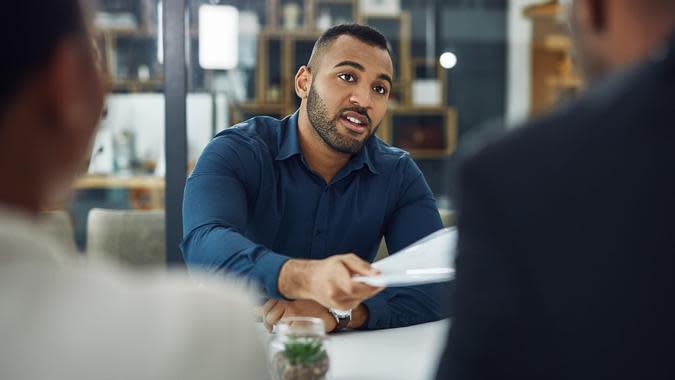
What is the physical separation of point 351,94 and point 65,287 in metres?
1.95

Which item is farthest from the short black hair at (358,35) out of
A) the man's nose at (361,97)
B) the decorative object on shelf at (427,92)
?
the decorative object on shelf at (427,92)

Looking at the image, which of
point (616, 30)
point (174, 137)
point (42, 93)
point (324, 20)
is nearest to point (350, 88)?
→ point (174, 137)

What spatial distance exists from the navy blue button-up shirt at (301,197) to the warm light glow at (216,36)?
1.74m

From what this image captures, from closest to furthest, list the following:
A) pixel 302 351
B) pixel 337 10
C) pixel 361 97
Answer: pixel 302 351 → pixel 361 97 → pixel 337 10

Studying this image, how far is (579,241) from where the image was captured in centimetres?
59

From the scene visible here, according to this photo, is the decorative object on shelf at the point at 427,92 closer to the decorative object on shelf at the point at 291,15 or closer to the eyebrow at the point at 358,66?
the decorative object on shelf at the point at 291,15

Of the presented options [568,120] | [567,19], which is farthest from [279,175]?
[568,120]

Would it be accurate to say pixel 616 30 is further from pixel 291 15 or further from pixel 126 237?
pixel 291 15

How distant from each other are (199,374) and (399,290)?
1501 millimetres

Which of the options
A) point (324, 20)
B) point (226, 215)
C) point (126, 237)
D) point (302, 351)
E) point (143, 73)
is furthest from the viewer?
point (324, 20)

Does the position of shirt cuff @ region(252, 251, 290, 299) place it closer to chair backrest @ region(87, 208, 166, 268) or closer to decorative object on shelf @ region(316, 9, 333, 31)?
chair backrest @ region(87, 208, 166, 268)

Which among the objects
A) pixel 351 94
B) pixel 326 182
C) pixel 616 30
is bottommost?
pixel 326 182

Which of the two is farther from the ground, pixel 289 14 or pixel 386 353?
pixel 289 14

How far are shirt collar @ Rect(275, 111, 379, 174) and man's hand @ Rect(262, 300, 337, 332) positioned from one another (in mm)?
603
